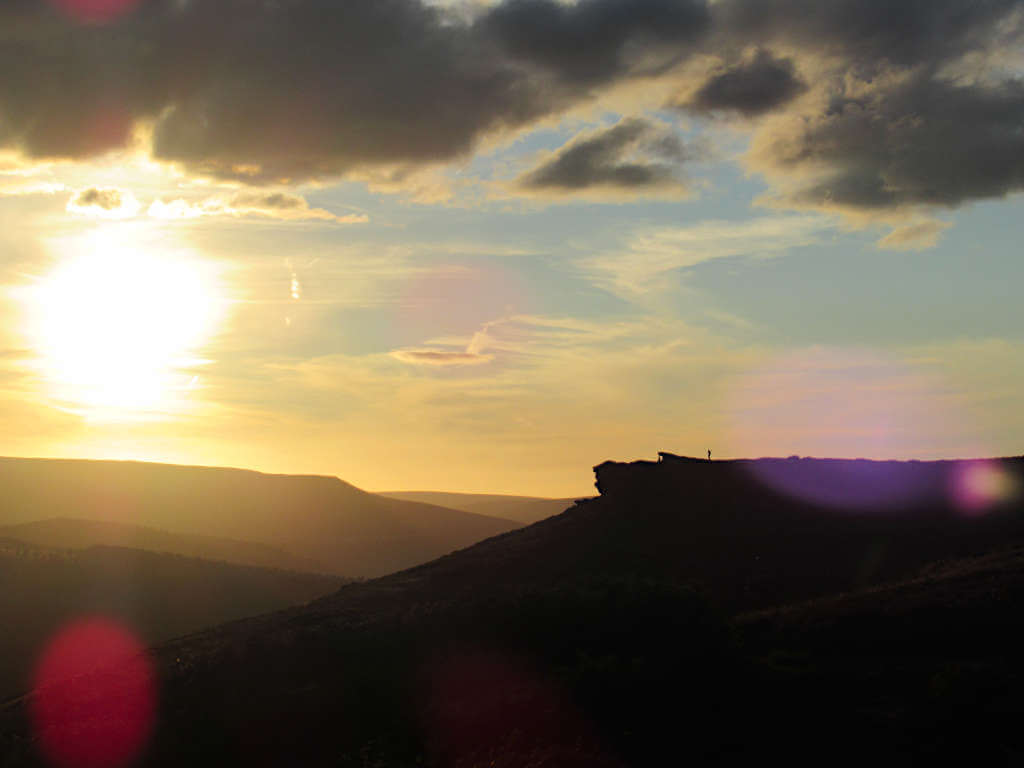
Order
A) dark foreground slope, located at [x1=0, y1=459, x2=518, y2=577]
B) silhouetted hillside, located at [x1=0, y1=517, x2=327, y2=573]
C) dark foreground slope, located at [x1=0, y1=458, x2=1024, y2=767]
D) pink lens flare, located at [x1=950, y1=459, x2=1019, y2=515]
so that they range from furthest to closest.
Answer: dark foreground slope, located at [x1=0, y1=459, x2=518, y2=577], silhouetted hillside, located at [x1=0, y1=517, x2=327, y2=573], pink lens flare, located at [x1=950, y1=459, x2=1019, y2=515], dark foreground slope, located at [x1=0, y1=458, x2=1024, y2=767]

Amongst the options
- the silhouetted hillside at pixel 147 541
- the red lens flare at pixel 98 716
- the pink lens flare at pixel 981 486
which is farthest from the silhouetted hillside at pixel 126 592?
the pink lens flare at pixel 981 486

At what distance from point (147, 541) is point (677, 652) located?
275 feet

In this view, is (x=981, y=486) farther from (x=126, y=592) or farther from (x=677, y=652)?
(x=126, y=592)

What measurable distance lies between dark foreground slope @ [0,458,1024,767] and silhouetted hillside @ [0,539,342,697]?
18352mm

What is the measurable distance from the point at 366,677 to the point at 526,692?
567 cm

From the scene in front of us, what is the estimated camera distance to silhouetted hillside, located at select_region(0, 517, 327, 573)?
310 feet

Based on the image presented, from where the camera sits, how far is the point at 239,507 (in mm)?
159875

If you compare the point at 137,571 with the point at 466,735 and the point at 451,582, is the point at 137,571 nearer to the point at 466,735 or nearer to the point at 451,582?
the point at 451,582

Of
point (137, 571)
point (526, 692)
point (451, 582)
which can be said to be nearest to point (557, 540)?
point (451, 582)

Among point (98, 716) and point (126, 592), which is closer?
point (98, 716)

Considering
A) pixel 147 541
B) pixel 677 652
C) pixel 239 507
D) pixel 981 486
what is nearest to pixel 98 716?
pixel 677 652

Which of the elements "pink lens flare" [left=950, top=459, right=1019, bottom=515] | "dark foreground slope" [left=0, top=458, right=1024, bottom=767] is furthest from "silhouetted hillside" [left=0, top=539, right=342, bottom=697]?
"pink lens flare" [left=950, top=459, right=1019, bottom=515]

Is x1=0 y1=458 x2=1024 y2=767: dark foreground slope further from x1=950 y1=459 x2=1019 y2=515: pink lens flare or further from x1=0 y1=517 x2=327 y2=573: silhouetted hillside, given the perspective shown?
x1=0 y1=517 x2=327 y2=573: silhouetted hillside

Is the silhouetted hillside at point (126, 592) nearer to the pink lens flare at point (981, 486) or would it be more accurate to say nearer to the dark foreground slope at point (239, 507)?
the pink lens flare at point (981, 486)
